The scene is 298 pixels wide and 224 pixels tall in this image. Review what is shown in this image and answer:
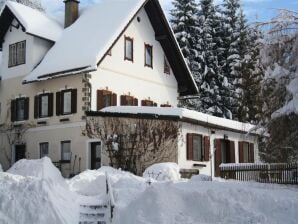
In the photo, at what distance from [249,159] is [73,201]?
19.3m

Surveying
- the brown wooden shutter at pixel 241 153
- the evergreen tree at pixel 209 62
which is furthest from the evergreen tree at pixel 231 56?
the brown wooden shutter at pixel 241 153

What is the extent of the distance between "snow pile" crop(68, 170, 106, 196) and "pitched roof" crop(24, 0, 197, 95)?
845 cm

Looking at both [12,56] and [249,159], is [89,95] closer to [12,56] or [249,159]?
[12,56]

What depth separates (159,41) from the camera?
33188 mm

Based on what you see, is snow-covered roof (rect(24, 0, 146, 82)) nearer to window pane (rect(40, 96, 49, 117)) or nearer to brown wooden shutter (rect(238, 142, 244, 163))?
window pane (rect(40, 96, 49, 117))

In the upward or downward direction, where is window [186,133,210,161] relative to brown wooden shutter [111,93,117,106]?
downward

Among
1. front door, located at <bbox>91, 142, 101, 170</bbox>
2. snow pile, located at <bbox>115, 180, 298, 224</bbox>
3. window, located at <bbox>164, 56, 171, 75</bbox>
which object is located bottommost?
snow pile, located at <bbox>115, 180, 298, 224</bbox>

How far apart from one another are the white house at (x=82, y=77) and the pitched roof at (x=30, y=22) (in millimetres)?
61

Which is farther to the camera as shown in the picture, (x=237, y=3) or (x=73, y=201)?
(x=237, y=3)

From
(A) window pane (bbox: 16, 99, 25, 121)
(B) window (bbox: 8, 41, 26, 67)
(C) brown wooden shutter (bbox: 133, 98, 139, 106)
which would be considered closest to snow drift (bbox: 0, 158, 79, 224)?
(C) brown wooden shutter (bbox: 133, 98, 139, 106)

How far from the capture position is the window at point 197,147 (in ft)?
84.8

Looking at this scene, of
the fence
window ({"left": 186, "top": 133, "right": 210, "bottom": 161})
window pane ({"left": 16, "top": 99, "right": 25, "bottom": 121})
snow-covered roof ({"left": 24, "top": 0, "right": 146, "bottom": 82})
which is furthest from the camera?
window pane ({"left": 16, "top": 99, "right": 25, "bottom": 121})

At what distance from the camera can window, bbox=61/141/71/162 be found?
2797 cm

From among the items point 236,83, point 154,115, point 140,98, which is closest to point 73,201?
point 154,115
